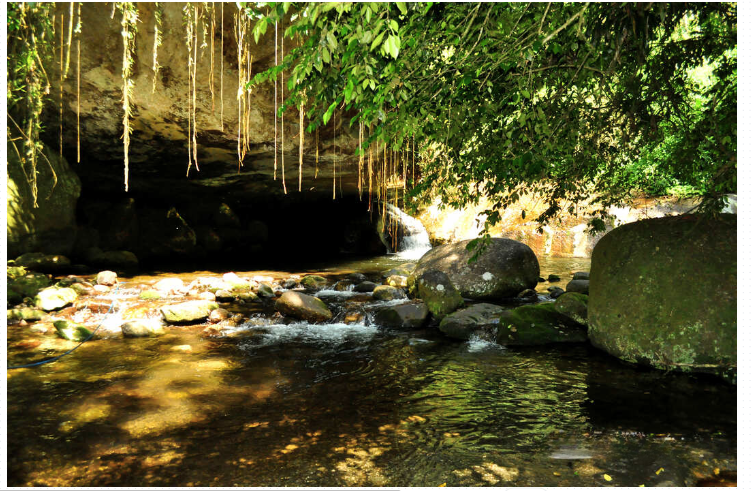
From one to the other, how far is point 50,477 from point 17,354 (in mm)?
3500

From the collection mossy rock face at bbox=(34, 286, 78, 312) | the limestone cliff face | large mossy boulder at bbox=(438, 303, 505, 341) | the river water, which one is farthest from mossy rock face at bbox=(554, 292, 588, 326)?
mossy rock face at bbox=(34, 286, 78, 312)

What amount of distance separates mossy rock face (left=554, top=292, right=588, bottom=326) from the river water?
23.8 inches

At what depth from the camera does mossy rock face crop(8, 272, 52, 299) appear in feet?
27.1

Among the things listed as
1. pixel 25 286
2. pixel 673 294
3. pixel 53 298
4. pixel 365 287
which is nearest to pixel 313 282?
pixel 365 287

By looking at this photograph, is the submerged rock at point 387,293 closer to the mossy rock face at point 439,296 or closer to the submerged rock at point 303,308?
the mossy rock face at point 439,296

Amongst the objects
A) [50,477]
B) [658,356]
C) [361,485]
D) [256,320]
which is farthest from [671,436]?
[256,320]

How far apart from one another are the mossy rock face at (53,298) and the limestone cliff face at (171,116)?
345 cm

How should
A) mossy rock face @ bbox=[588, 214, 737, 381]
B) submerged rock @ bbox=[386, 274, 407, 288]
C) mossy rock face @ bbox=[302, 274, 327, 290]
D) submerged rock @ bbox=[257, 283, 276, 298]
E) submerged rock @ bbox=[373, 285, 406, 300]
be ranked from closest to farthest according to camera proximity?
1. mossy rock face @ bbox=[588, 214, 737, 381]
2. submerged rock @ bbox=[373, 285, 406, 300]
3. submerged rock @ bbox=[257, 283, 276, 298]
4. submerged rock @ bbox=[386, 274, 407, 288]
5. mossy rock face @ bbox=[302, 274, 327, 290]

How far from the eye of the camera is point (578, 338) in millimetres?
6145

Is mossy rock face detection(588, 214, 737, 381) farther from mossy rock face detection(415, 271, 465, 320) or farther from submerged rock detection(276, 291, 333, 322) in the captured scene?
submerged rock detection(276, 291, 333, 322)

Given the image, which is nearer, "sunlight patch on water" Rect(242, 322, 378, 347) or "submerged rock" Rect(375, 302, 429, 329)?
"sunlight patch on water" Rect(242, 322, 378, 347)

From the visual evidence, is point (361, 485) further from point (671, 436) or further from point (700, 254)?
point (700, 254)

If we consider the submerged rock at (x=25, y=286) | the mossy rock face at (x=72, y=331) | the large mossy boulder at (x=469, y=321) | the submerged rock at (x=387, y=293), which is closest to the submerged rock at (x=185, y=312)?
the mossy rock face at (x=72, y=331)

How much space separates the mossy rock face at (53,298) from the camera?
25.6 ft
